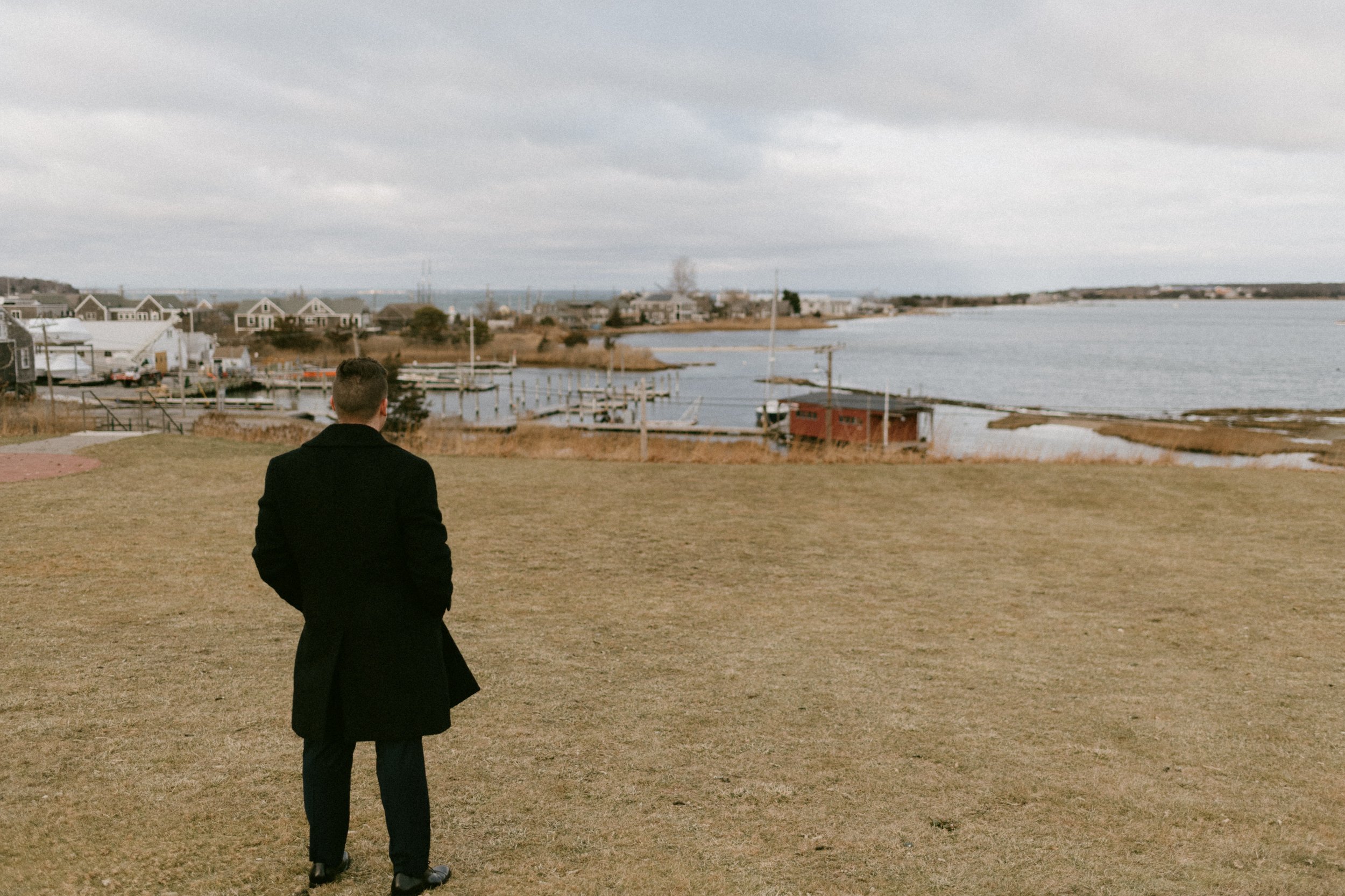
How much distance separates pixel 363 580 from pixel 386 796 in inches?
29.8

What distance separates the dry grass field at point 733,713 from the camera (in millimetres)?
3477

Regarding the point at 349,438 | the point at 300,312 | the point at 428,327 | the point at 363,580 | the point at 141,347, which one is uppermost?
the point at 300,312

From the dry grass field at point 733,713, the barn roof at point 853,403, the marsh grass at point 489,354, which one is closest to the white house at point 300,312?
the marsh grass at point 489,354

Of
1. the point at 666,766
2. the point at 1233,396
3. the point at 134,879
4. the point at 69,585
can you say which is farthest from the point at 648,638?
Answer: the point at 1233,396

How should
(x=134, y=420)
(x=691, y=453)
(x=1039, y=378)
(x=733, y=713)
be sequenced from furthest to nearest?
(x=1039, y=378)
(x=134, y=420)
(x=691, y=453)
(x=733, y=713)

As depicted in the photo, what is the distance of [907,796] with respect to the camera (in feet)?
13.5

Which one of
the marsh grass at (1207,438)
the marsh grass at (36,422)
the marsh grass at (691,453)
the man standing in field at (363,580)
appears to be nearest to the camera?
the man standing in field at (363,580)

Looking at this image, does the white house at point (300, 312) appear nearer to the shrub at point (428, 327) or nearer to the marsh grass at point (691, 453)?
the shrub at point (428, 327)

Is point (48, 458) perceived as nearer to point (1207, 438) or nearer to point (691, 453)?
point (691, 453)

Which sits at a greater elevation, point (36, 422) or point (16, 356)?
point (16, 356)

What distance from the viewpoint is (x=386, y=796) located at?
117 inches

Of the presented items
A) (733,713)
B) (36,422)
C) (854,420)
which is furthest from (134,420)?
(733,713)

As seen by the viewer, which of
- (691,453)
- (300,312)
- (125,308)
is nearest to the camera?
(691,453)

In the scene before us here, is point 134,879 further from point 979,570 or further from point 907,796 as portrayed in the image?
point 979,570
